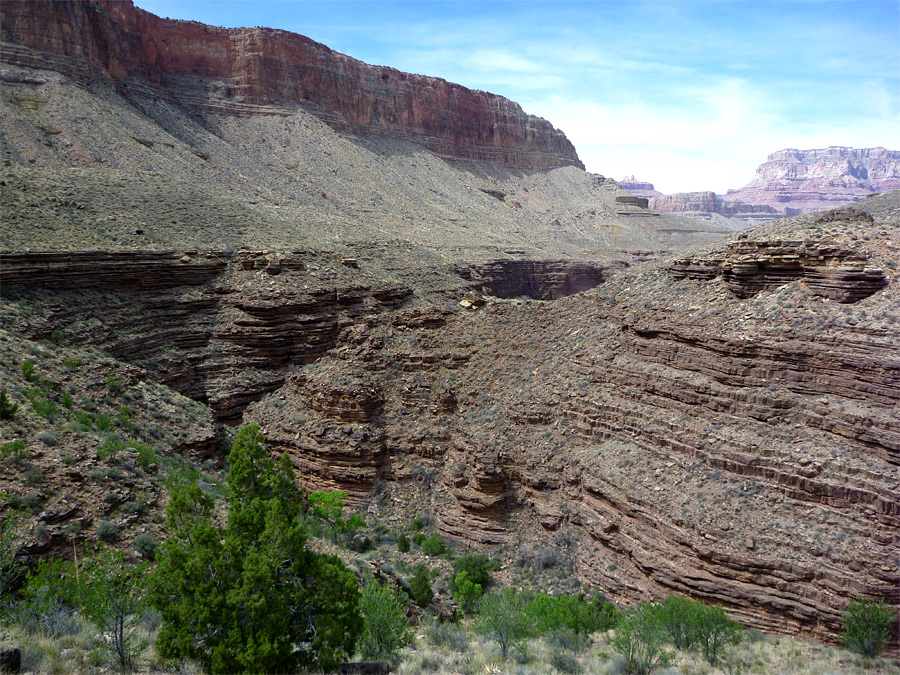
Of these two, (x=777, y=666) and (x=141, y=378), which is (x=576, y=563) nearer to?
(x=777, y=666)

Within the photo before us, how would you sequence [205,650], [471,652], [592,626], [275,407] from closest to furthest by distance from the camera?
1. [205,650]
2. [471,652]
3. [592,626]
4. [275,407]

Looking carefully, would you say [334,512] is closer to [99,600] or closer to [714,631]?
[99,600]

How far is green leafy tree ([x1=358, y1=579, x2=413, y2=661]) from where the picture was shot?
14.5 m

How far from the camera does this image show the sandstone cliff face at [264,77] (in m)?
63.1

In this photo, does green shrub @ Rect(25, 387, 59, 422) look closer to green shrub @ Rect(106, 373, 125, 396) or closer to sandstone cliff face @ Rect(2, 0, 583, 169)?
green shrub @ Rect(106, 373, 125, 396)

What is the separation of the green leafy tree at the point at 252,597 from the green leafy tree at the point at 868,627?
1099 centimetres

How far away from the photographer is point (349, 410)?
88.7 ft

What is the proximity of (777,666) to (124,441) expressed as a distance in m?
20.5

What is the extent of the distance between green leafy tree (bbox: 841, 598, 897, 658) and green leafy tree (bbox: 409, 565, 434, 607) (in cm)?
1103

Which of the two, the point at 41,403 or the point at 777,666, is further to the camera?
the point at 41,403

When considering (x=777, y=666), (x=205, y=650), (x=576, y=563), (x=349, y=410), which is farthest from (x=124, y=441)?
(x=777, y=666)

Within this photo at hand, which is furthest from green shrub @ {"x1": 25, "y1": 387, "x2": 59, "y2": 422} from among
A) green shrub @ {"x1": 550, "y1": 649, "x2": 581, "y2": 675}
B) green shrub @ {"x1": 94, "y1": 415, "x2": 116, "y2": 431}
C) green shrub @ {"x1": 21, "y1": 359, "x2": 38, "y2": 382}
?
green shrub @ {"x1": 550, "y1": 649, "x2": 581, "y2": 675}

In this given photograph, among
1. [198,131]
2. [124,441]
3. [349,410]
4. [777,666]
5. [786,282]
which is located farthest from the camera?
[198,131]

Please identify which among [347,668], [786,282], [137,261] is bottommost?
[347,668]
